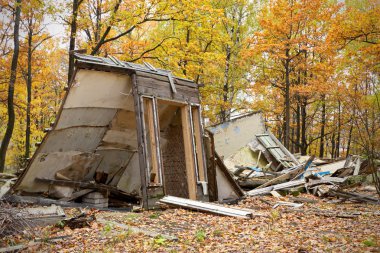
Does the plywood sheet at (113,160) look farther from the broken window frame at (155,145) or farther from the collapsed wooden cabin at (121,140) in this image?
the broken window frame at (155,145)

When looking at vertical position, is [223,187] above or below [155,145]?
below

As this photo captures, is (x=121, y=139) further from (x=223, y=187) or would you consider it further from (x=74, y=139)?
(x=223, y=187)

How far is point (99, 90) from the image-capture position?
9.74 metres

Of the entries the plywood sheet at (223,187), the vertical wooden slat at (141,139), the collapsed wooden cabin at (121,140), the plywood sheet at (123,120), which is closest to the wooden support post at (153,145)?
the collapsed wooden cabin at (121,140)

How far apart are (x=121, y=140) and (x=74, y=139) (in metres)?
1.28

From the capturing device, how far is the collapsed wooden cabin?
9.19 metres

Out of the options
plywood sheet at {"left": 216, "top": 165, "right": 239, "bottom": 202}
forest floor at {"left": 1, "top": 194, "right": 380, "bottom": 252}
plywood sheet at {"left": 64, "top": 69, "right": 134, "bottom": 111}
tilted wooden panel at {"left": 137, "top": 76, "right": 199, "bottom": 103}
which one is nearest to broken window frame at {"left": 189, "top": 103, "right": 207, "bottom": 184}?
tilted wooden panel at {"left": 137, "top": 76, "right": 199, "bottom": 103}

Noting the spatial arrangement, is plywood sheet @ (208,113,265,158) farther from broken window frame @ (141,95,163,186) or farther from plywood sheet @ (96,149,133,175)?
broken window frame @ (141,95,163,186)

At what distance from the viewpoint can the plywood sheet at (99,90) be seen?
31.1 feet

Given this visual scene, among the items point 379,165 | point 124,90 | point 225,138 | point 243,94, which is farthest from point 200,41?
point 124,90

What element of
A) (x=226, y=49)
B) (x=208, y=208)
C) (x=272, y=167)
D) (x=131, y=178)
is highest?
(x=226, y=49)

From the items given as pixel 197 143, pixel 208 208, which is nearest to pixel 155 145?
pixel 197 143

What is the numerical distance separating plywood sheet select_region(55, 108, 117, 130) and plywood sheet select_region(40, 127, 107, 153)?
0.52 feet

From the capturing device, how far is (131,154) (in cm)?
1088
